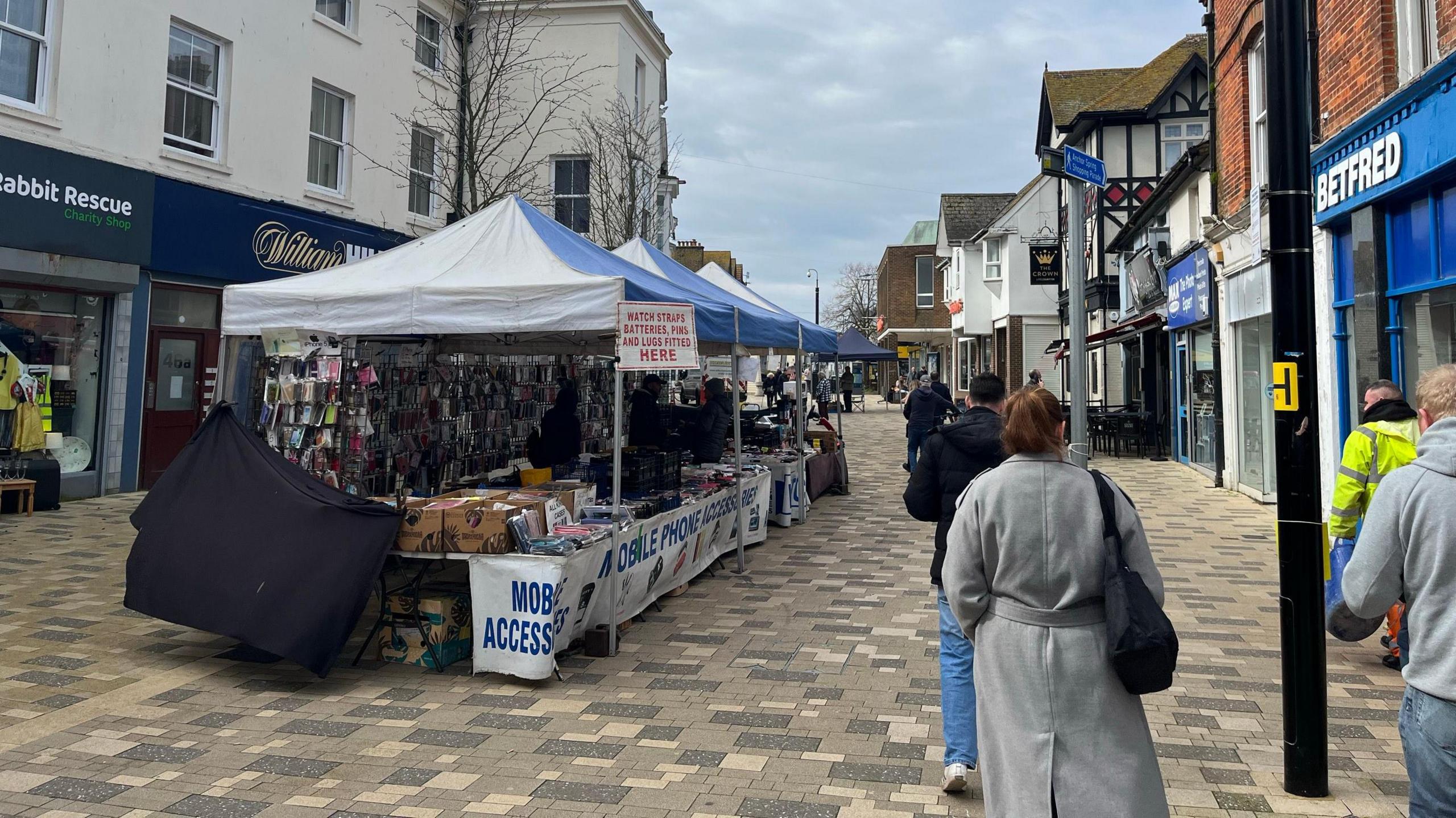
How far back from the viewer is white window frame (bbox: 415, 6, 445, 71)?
17812mm

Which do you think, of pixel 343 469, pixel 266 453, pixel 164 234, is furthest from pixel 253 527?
pixel 164 234

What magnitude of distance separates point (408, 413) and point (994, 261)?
30.2m

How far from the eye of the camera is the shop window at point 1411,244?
8070 millimetres

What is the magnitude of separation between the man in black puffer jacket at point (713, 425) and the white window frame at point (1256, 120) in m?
7.69

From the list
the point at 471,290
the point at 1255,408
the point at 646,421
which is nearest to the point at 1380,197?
the point at 1255,408

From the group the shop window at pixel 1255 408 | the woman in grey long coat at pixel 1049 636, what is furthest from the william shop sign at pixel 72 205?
the shop window at pixel 1255 408

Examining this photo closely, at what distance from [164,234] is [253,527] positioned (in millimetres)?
8981

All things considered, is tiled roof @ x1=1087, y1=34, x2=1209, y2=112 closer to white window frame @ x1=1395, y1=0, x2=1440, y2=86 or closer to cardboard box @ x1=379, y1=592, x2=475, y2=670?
white window frame @ x1=1395, y1=0, x2=1440, y2=86

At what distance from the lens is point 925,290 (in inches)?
2266

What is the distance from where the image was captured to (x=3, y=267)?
10.7m

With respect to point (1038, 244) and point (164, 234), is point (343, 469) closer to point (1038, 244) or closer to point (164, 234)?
point (164, 234)

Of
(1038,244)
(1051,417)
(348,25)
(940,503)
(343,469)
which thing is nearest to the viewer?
(1051,417)

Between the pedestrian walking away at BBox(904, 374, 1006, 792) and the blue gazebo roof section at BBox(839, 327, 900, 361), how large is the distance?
15888 mm

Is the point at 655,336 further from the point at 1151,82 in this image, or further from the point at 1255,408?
the point at 1151,82
